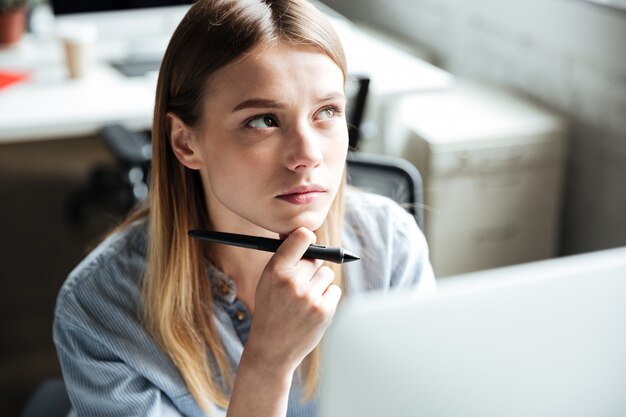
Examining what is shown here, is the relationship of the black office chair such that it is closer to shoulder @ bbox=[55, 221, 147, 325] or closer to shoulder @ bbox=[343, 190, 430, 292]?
shoulder @ bbox=[55, 221, 147, 325]

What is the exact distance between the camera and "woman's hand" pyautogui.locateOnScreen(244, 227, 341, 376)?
32.5 inches

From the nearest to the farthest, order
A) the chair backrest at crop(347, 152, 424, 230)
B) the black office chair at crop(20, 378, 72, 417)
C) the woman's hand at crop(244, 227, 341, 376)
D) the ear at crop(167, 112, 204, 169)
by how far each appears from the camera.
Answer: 1. the woman's hand at crop(244, 227, 341, 376)
2. the ear at crop(167, 112, 204, 169)
3. the black office chair at crop(20, 378, 72, 417)
4. the chair backrest at crop(347, 152, 424, 230)

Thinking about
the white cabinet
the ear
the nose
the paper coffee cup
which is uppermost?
the nose

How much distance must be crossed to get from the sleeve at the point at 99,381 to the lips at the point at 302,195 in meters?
0.29

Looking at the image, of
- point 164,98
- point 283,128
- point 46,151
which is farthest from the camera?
point 46,151

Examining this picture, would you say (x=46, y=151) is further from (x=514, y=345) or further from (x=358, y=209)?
(x=514, y=345)

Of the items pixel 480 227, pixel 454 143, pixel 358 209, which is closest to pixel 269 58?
pixel 358 209

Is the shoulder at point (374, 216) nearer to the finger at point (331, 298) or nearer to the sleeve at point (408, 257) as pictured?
the sleeve at point (408, 257)

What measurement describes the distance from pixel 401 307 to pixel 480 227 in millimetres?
1920

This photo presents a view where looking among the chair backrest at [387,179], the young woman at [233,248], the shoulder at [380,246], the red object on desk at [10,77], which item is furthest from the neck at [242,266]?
the red object on desk at [10,77]

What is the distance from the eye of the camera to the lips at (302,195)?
859 mm

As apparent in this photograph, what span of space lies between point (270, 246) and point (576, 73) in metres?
1.74

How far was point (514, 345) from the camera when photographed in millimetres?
534

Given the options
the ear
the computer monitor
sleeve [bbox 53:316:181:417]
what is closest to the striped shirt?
sleeve [bbox 53:316:181:417]
